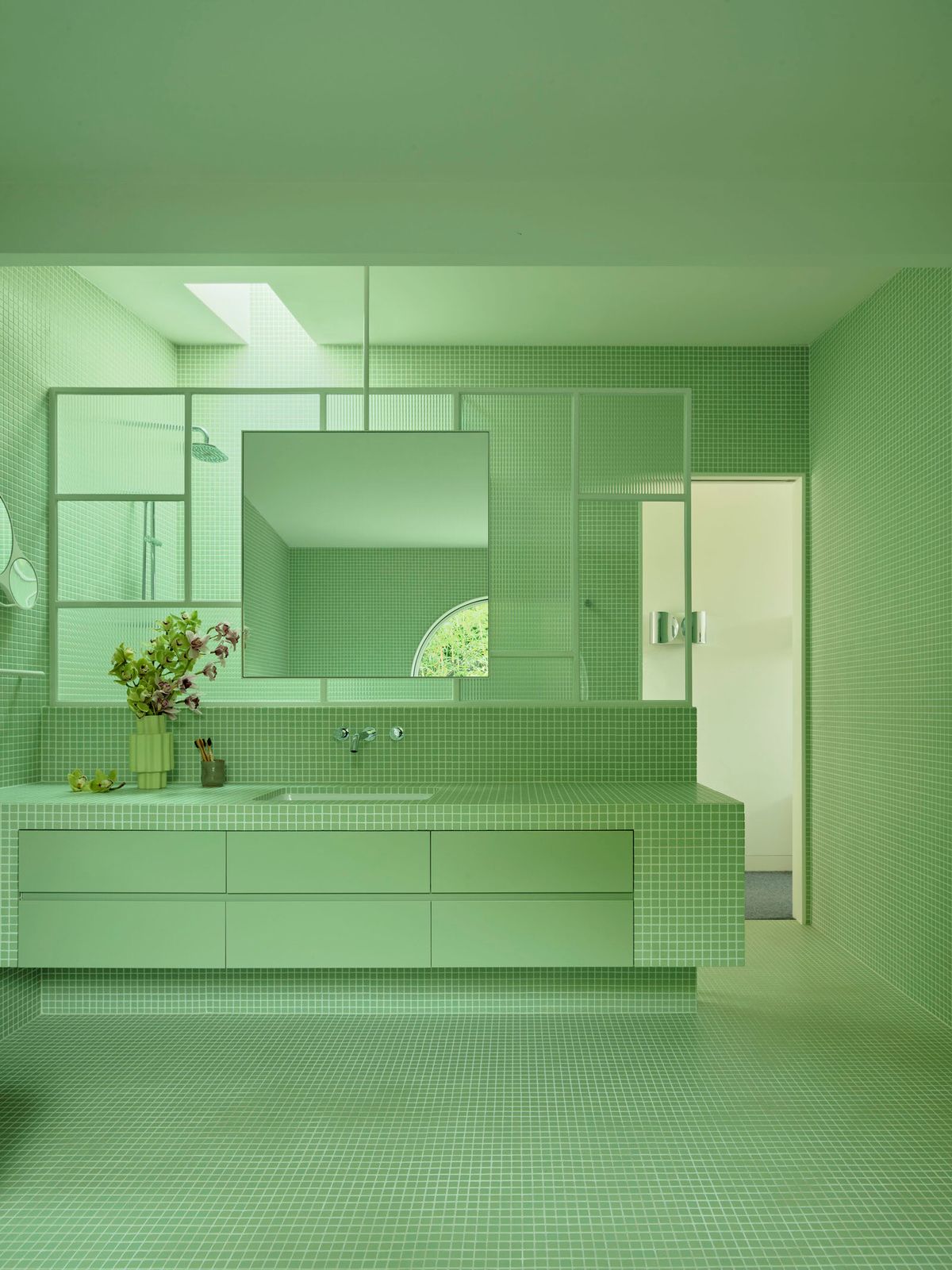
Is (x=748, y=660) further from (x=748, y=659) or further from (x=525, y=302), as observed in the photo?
(x=525, y=302)

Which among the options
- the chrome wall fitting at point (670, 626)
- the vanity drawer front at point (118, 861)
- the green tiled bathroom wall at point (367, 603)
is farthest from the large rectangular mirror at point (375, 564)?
the chrome wall fitting at point (670, 626)

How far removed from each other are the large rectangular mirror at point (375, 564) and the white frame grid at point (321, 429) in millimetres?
133

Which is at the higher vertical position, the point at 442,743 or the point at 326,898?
the point at 442,743

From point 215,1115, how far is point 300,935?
710 mm

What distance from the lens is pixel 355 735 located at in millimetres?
4113

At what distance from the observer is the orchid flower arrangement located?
3.99 metres

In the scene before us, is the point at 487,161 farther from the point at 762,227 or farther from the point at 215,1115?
the point at 215,1115

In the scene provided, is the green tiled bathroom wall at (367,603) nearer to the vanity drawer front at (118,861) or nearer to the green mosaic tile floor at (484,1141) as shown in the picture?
the vanity drawer front at (118,861)

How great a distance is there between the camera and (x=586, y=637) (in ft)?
14.5

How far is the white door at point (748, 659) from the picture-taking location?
702cm

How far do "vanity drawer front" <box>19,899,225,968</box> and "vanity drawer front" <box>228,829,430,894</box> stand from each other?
16 centimetres

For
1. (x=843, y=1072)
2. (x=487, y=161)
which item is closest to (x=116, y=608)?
(x=487, y=161)

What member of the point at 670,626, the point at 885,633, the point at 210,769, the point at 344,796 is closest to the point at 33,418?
the point at 210,769

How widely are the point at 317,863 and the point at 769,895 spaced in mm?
3597
